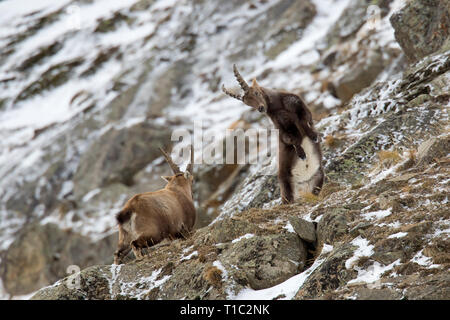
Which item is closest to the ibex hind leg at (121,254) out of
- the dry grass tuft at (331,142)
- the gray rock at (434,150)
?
the gray rock at (434,150)

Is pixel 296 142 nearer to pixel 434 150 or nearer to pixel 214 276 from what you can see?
pixel 434 150

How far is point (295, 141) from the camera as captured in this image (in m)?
10.7

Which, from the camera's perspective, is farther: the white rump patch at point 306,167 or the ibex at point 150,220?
the white rump patch at point 306,167

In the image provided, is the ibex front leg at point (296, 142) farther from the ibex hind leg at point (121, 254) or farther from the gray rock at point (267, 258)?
the ibex hind leg at point (121, 254)

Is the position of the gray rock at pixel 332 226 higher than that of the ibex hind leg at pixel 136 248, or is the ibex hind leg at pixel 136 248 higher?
the gray rock at pixel 332 226

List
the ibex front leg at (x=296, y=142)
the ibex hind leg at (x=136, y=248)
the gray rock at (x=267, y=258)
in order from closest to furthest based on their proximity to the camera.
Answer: the gray rock at (x=267, y=258) < the ibex hind leg at (x=136, y=248) < the ibex front leg at (x=296, y=142)

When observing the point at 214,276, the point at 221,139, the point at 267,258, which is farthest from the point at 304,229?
the point at 221,139

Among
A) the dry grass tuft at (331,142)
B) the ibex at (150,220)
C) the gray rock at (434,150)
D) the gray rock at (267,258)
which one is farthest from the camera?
the dry grass tuft at (331,142)

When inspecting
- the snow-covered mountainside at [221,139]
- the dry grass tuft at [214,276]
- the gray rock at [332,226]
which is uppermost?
the dry grass tuft at [214,276]

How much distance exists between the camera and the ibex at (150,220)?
9.41 m

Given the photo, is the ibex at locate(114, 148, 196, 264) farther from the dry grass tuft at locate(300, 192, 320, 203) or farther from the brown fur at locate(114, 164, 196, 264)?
the dry grass tuft at locate(300, 192, 320, 203)

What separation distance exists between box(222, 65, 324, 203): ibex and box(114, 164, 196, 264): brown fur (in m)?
2.23

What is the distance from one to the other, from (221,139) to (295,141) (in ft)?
49.5

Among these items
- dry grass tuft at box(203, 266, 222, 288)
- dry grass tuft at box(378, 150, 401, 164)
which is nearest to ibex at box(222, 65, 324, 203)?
dry grass tuft at box(378, 150, 401, 164)
